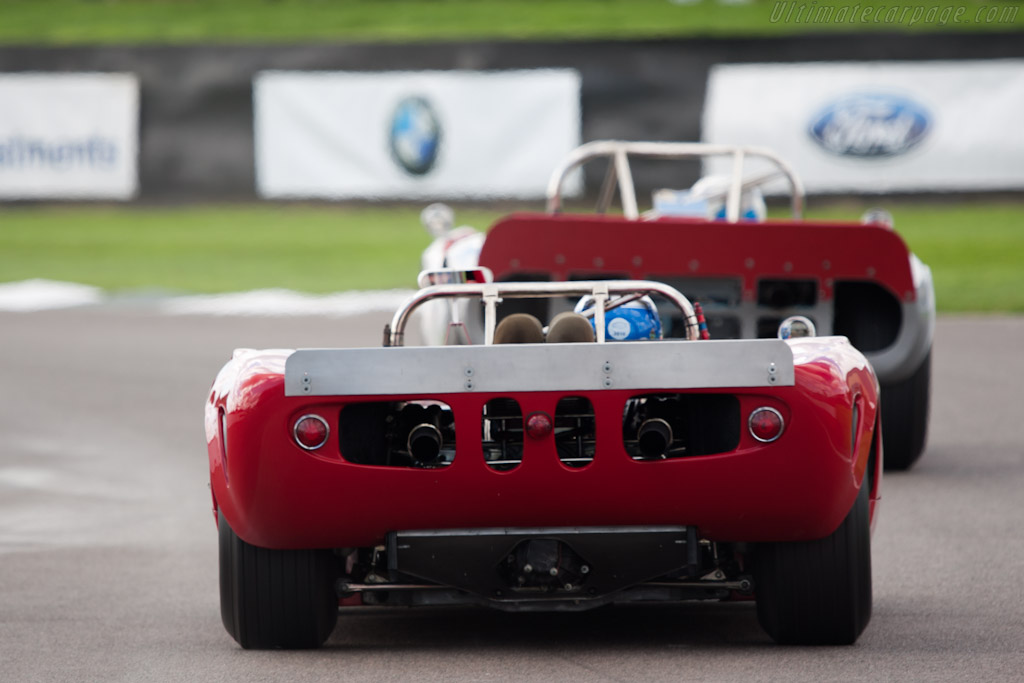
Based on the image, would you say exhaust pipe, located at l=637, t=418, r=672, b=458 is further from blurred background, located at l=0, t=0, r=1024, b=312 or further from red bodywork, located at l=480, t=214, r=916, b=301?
blurred background, located at l=0, t=0, r=1024, b=312

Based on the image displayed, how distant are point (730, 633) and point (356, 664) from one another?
111cm

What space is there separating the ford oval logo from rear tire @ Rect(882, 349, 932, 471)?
406 inches

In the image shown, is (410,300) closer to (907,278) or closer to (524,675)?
(524,675)

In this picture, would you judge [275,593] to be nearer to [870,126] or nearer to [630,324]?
[630,324]

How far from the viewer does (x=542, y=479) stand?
4559mm

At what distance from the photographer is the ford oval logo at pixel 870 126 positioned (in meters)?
18.1

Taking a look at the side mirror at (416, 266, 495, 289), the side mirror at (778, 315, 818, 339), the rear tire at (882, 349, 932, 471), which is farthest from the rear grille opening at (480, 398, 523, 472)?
the rear tire at (882, 349, 932, 471)

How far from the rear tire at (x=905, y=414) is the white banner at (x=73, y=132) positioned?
43.6 ft

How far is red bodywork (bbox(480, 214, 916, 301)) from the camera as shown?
25.8 feet

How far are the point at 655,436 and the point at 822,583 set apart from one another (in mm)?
619

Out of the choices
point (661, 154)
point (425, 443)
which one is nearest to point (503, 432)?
point (425, 443)

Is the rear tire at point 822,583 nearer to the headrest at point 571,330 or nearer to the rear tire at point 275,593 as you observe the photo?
the headrest at point 571,330

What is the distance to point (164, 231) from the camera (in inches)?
797

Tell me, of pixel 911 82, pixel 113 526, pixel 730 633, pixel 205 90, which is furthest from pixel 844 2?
pixel 730 633
